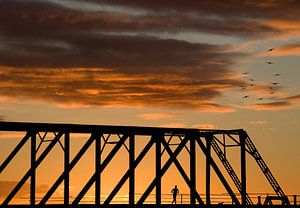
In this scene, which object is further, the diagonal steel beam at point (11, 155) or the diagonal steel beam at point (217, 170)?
the diagonal steel beam at point (217, 170)

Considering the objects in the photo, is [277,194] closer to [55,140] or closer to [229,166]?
[229,166]

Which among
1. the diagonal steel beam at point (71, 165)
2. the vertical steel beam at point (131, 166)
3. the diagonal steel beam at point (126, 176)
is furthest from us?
the vertical steel beam at point (131, 166)

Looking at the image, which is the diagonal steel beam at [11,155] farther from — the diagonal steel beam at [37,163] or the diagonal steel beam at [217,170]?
the diagonal steel beam at [217,170]

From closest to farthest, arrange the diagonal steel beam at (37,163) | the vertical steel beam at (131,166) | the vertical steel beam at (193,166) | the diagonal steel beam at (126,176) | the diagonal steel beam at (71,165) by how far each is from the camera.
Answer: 1. the diagonal steel beam at (126,176)
2. the diagonal steel beam at (71,165)
3. the diagonal steel beam at (37,163)
4. the vertical steel beam at (131,166)
5. the vertical steel beam at (193,166)

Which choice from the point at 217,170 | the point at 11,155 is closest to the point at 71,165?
the point at 11,155

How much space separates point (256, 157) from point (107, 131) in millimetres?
13992

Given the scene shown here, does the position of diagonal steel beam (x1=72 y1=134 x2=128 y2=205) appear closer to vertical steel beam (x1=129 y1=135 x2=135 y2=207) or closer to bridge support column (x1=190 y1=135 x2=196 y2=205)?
vertical steel beam (x1=129 y1=135 x2=135 y2=207)

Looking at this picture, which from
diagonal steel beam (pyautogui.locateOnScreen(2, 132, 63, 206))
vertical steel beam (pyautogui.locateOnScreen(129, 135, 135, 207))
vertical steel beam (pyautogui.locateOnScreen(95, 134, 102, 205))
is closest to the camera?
vertical steel beam (pyautogui.locateOnScreen(95, 134, 102, 205))

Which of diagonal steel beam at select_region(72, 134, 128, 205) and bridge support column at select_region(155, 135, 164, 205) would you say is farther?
bridge support column at select_region(155, 135, 164, 205)

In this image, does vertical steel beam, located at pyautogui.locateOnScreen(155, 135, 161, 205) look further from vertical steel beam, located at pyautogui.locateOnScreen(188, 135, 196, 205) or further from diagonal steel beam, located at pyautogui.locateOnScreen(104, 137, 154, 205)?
vertical steel beam, located at pyautogui.locateOnScreen(188, 135, 196, 205)

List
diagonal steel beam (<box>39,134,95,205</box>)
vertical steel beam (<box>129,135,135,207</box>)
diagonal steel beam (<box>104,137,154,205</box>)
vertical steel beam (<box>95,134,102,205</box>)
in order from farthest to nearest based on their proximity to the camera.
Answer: vertical steel beam (<box>129,135,135,207</box>) → vertical steel beam (<box>95,134,102,205</box>) → diagonal steel beam (<box>39,134,95,205</box>) → diagonal steel beam (<box>104,137,154,205</box>)

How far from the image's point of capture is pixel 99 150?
228ft

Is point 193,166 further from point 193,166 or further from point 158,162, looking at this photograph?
point 158,162

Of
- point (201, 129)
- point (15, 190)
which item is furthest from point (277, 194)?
point (15, 190)
